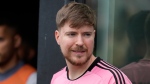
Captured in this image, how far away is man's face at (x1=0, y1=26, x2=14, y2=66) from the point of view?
496cm

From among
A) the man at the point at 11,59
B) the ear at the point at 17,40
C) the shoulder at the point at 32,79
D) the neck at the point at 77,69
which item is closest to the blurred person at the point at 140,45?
the shoulder at the point at 32,79

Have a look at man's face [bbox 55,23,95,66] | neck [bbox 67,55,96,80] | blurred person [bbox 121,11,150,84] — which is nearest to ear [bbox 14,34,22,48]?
blurred person [bbox 121,11,150,84]

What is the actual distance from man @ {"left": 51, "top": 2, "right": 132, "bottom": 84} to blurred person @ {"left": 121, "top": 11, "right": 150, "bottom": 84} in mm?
1822

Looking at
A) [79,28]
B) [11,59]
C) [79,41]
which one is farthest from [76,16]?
[11,59]

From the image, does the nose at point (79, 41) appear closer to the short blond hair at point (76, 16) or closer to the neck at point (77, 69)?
the short blond hair at point (76, 16)

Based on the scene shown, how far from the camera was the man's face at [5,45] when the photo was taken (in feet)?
16.3

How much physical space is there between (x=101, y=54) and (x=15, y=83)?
143 centimetres

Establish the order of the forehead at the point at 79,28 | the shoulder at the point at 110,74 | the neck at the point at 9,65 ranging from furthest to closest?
the neck at the point at 9,65 < the forehead at the point at 79,28 < the shoulder at the point at 110,74

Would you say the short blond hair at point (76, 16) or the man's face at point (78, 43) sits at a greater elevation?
the short blond hair at point (76, 16)

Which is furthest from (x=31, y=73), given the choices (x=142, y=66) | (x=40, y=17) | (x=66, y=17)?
(x=66, y=17)

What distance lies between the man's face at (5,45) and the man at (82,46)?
91.5 inches

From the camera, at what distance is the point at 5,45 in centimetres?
500

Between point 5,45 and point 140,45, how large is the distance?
6.56 feet

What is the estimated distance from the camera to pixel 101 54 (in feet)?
15.2
